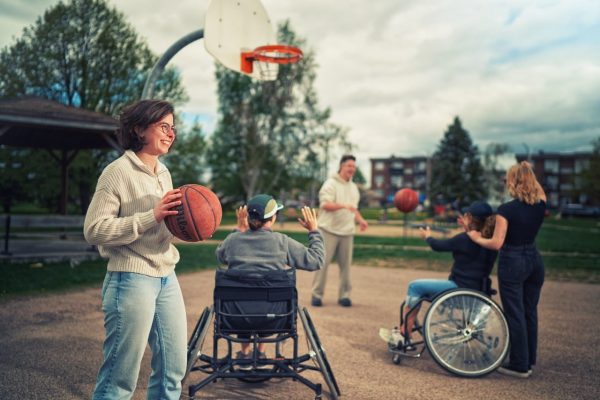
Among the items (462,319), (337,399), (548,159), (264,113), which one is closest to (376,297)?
(462,319)

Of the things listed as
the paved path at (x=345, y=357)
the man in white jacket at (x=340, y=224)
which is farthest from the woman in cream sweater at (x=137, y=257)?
the man in white jacket at (x=340, y=224)

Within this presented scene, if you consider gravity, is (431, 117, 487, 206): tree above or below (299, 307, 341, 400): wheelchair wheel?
above

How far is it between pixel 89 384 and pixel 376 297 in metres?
5.44

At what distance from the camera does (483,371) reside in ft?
15.3

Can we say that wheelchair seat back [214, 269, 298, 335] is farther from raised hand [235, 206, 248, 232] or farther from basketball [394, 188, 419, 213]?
basketball [394, 188, 419, 213]

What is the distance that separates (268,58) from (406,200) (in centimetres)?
421

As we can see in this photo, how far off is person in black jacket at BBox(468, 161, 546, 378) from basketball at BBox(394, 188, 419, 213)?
521cm

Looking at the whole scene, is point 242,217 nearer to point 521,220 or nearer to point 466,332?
point 466,332

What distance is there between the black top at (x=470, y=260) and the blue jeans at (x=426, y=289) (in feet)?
0.43

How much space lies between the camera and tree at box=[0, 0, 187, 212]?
27656 millimetres

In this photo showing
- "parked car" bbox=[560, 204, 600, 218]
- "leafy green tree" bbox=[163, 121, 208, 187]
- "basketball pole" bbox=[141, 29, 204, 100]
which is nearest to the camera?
"basketball pole" bbox=[141, 29, 204, 100]

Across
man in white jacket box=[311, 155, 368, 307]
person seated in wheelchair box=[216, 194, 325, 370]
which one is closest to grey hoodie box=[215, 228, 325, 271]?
person seated in wheelchair box=[216, 194, 325, 370]

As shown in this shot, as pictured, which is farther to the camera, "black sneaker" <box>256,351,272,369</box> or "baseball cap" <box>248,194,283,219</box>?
"baseball cap" <box>248,194,283,219</box>

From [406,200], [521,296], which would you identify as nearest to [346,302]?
[406,200]
